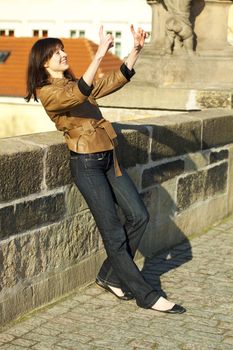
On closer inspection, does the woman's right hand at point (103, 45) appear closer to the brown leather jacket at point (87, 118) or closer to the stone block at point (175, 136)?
the brown leather jacket at point (87, 118)

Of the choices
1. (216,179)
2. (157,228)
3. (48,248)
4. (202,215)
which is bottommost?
(202,215)

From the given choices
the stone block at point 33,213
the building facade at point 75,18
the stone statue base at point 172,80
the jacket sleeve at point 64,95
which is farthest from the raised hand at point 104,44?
the building facade at point 75,18

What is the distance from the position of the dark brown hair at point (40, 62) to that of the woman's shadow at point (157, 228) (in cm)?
97

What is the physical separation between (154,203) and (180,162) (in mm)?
513

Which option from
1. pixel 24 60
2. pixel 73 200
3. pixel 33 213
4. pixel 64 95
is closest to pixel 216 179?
pixel 73 200

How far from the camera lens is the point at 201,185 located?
729cm

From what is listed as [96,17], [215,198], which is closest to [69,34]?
[96,17]

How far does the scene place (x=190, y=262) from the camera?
637 centimetres

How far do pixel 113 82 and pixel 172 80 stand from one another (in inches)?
149

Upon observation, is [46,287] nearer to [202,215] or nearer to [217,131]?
[202,215]

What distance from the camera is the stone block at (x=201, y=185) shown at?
6926mm

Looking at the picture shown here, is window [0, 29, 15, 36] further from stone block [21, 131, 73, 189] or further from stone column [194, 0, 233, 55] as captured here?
stone block [21, 131, 73, 189]

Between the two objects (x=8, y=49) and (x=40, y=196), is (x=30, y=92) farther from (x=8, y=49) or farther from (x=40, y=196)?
(x=8, y=49)

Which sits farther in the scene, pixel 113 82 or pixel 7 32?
pixel 7 32
